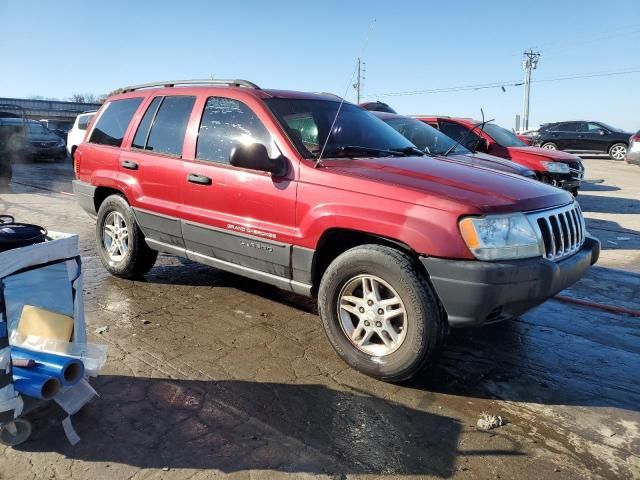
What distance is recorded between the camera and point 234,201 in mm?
3982

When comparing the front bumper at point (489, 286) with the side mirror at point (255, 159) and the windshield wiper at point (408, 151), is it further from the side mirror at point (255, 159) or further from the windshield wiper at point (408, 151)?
the windshield wiper at point (408, 151)

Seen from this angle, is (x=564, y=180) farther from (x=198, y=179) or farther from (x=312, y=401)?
(x=312, y=401)

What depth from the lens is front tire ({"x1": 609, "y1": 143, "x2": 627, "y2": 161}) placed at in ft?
71.6

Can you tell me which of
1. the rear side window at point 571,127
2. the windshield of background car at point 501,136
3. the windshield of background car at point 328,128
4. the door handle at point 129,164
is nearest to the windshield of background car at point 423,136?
the windshield of background car at point 501,136

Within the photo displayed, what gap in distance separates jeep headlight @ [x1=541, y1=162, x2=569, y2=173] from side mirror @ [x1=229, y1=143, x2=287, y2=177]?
703cm

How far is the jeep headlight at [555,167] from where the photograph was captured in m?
9.22

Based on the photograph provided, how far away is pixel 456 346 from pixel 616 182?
46.2 feet

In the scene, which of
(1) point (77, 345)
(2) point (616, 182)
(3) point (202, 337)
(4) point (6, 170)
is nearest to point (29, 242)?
(1) point (77, 345)

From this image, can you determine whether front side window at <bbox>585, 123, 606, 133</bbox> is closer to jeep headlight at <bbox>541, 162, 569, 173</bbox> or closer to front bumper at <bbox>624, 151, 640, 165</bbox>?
front bumper at <bbox>624, 151, 640, 165</bbox>

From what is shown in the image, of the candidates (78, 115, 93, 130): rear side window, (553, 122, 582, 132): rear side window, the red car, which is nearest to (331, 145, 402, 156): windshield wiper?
the red car

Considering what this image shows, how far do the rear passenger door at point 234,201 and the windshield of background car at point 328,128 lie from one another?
201 millimetres

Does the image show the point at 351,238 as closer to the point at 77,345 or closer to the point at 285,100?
the point at 285,100

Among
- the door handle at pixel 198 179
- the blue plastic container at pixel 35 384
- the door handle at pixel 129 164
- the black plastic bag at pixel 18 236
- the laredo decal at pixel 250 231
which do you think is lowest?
the blue plastic container at pixel 35 384

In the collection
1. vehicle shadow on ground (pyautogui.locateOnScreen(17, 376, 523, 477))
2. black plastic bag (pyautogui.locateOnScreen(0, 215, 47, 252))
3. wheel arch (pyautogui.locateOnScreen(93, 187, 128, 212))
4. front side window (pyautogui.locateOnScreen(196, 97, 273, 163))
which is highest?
front side window (pyautogui.locateOnScreen(196, 97, 273, 163))
